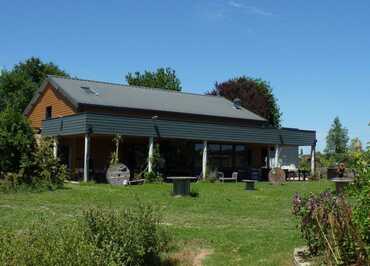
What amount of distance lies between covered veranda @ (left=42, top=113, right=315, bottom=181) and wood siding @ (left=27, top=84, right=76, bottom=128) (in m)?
1.50

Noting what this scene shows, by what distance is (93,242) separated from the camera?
7.23 meters

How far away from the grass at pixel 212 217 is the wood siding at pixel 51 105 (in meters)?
12.0

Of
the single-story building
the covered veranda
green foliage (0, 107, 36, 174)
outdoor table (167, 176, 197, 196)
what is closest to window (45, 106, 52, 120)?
the single-story building

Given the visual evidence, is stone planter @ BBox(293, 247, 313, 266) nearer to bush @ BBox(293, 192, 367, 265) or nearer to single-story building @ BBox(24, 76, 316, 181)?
A: bush @ BBox(293, 192, 367, 265)

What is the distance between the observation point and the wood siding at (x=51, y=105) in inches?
1297

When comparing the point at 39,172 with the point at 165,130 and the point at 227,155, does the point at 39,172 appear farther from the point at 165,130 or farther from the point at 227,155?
the point at 227,155

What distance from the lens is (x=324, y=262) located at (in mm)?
6887

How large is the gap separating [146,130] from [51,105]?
887 cm

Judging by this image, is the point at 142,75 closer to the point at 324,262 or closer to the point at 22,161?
the point at 22,161

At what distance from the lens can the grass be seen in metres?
9.42

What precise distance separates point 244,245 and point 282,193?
41.5 ft

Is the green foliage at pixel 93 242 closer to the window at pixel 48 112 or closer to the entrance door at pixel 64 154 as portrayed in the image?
the entrance door at pixel 64 154

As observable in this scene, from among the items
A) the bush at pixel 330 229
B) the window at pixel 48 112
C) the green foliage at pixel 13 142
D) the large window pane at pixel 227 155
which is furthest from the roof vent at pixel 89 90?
the bush at pixel 330 229

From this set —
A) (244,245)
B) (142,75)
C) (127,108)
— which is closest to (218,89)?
(142,75)
